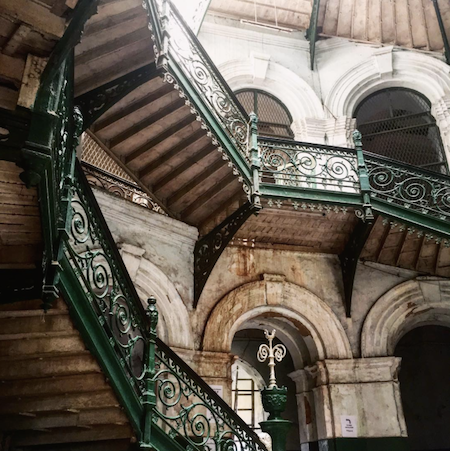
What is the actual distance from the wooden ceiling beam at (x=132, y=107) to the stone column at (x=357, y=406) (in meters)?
5.12

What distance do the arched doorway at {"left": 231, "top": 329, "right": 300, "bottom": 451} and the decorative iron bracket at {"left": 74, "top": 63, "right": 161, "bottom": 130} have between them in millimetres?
7793

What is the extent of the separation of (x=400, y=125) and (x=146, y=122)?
6100 millimetres

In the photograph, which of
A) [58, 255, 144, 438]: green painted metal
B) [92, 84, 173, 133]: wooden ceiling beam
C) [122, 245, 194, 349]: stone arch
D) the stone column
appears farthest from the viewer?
the stone column

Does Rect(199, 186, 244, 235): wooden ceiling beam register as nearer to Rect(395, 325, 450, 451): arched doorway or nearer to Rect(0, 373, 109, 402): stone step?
Rect(0, 373, 109, 402): stone step

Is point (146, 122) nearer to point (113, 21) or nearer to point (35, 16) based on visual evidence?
point (113, 21)

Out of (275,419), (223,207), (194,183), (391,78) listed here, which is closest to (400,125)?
(391,78)

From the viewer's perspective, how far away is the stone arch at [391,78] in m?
10.5

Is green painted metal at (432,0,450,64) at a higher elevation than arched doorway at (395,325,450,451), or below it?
higher

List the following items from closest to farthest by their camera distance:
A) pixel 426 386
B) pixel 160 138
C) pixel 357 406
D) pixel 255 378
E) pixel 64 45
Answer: pixel 64 45 → pixel 160 138 → pixel 357 406 → pixel 426 386 → pixel 255 378

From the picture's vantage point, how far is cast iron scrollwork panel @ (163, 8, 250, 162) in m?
6.86

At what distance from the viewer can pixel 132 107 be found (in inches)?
282

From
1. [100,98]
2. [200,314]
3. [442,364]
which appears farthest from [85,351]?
[442,364]

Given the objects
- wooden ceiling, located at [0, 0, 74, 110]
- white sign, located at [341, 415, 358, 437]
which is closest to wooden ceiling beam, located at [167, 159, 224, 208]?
white sign, located at [341, 415, 358, 437]

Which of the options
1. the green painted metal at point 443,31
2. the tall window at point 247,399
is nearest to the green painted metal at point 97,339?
the tall window at point 247,399
